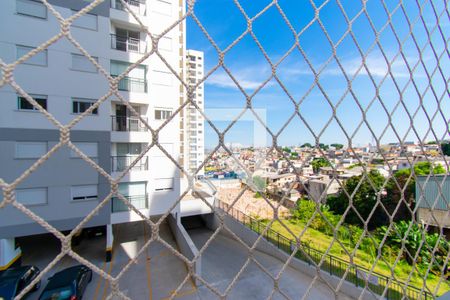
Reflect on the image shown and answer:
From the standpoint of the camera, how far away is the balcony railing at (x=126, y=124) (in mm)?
3414

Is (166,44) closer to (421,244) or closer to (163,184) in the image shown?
(163,184)

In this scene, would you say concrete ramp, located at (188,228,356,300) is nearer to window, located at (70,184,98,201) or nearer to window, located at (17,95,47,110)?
window, located at (70,184,98,201)

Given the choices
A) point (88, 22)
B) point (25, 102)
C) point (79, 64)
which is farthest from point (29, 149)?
point (88, 22)

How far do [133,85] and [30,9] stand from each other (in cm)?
149

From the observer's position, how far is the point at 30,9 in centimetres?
280

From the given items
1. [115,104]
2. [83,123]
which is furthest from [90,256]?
[115,104]

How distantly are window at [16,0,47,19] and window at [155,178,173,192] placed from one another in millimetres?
2765

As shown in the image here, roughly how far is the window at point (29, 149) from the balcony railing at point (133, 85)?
4.37ft

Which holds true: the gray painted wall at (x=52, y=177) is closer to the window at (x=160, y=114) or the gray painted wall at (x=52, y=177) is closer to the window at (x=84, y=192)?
the window at (x=84, y=192)

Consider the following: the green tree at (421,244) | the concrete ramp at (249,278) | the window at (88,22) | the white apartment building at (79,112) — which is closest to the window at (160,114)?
the white apartment building at (79,112)

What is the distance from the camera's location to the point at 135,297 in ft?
8.71

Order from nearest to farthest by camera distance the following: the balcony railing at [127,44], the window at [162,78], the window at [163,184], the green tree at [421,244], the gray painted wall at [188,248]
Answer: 1. the green tree at [421,244]
2. the gray painted wall at [188,248]
3. the balcony railing at [127,44]
4. the window at [162,78]
5. the window at [163,184]

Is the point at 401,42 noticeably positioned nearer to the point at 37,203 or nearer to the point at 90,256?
the point at 37,203

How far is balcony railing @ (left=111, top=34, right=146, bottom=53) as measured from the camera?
3.35 meters
